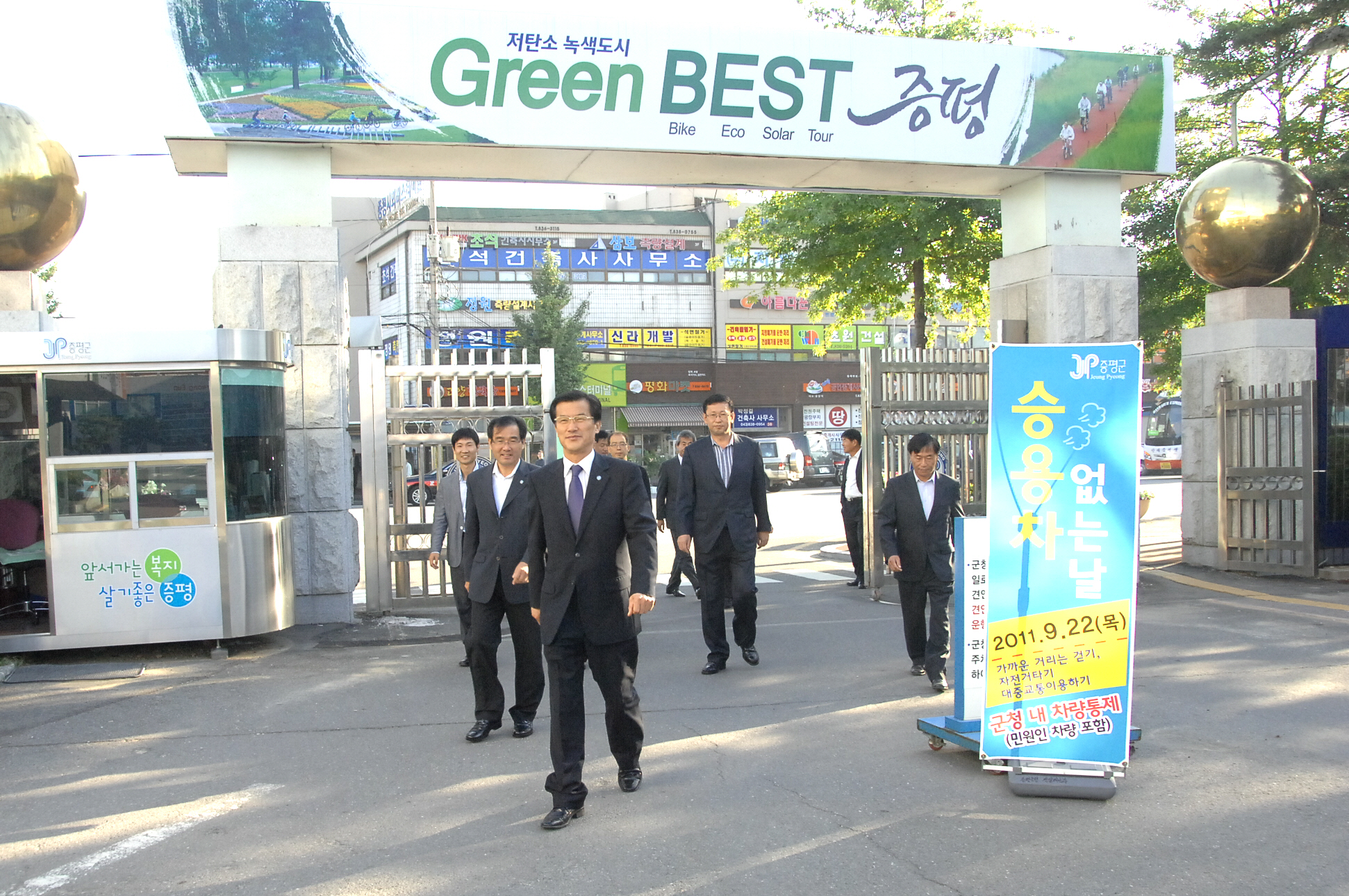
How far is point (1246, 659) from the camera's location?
782 centimetres

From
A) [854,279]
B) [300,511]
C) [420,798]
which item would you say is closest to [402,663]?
[300,511]

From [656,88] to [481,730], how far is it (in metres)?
6.19

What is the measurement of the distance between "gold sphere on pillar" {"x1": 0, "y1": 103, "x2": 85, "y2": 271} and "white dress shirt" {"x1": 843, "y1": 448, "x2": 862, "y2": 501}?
8013mm

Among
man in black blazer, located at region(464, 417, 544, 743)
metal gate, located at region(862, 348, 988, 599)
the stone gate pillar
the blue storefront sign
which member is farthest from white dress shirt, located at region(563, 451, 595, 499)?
the blue storefront sign

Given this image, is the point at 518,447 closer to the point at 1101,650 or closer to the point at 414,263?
the point at 1101,650

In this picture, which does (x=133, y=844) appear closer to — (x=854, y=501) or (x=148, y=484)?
(x=148, y=484)

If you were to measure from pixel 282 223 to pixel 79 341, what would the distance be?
83.5 inches

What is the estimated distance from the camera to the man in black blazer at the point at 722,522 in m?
7.89

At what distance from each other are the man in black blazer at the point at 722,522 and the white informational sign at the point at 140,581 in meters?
3.61

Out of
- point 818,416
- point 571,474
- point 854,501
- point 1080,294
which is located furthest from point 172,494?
point 818,416

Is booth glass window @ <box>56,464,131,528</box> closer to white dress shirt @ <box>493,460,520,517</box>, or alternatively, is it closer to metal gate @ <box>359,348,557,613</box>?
metal gate @ <box>359,348,557,613</box>

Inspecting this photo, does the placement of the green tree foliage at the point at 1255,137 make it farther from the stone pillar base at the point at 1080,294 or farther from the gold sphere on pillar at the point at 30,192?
the gold sphere on pillar at the point at 30,192

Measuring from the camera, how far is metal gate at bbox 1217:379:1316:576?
36.4ft

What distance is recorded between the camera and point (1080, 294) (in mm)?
11047
